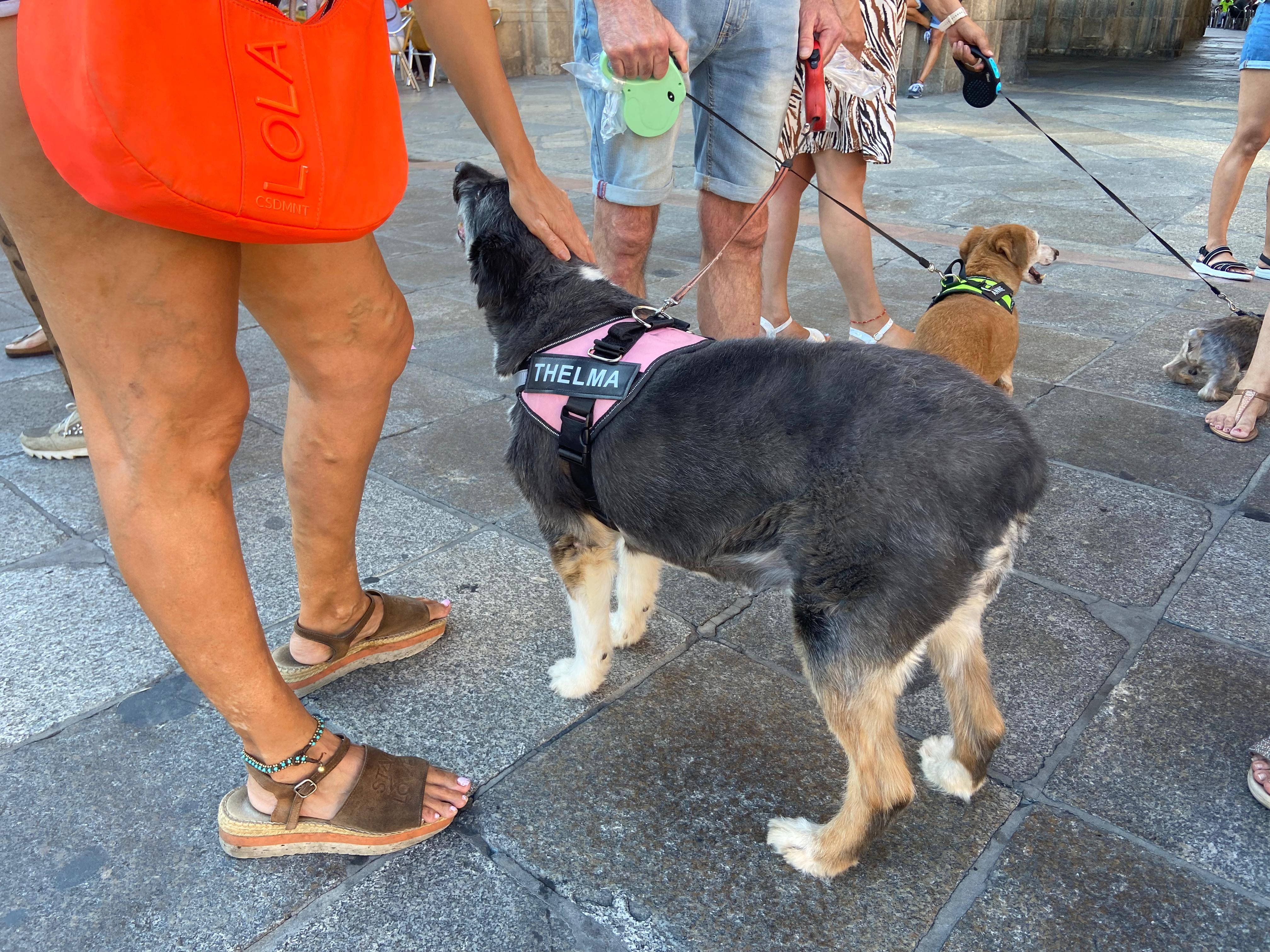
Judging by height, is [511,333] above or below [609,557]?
above

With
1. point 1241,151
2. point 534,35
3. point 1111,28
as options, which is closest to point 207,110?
point 1241,151

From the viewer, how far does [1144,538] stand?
10.5 ft

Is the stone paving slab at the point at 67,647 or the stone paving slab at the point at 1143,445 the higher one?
the stone paving slab at the point at 67,647

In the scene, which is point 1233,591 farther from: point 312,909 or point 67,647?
point 67,647

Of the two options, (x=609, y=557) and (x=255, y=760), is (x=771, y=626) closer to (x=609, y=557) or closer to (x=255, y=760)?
(x=609, y=557)

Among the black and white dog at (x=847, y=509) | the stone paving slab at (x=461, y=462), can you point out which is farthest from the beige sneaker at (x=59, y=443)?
the black and white dog at (x=847, y=509)

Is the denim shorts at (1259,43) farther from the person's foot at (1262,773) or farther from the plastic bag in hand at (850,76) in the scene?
the person's foot at (1262,773)

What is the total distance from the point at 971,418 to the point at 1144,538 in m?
1.83

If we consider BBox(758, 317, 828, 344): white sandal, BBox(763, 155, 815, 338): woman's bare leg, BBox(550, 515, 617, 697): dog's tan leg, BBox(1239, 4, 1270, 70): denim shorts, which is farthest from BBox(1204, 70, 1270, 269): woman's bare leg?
BBox(550, 515, 617, 697): dog's tan leg

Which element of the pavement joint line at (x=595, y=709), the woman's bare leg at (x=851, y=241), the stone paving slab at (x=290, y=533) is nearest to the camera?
the pavement joint line at (x=595, y=709)

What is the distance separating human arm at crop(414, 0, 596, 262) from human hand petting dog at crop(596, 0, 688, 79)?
468mm

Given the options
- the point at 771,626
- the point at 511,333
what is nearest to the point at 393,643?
the point at 511,333

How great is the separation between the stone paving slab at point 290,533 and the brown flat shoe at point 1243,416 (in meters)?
3.35

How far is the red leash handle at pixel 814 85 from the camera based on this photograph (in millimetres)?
3562
